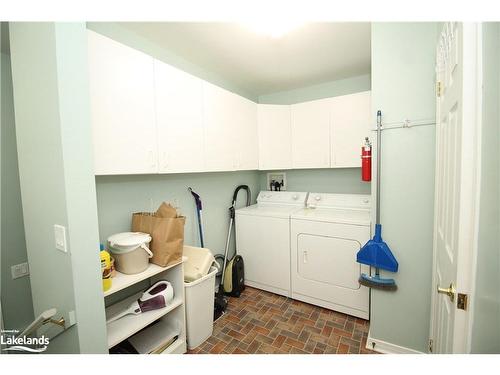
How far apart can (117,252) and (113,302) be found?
0.60m

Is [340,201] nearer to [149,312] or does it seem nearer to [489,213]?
[489,213]

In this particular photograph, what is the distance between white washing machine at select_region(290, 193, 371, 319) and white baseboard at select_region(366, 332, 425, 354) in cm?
34

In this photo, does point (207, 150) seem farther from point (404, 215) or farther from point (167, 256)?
point (404, 215)

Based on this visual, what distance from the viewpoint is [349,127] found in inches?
94.3

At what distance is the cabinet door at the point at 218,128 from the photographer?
2.00 m

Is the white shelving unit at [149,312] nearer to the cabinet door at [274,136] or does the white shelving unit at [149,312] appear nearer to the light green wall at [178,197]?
the light green wall at [178,197]

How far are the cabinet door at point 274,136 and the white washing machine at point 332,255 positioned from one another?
28.9 inches

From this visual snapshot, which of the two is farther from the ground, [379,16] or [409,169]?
[379,16]

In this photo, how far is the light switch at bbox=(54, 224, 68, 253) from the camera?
998 millimetres

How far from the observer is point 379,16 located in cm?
83

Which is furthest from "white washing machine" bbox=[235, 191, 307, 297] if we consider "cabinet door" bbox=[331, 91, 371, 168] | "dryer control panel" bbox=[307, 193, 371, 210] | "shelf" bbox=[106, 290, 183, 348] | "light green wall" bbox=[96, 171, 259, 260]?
"shelf" bbox=[106, 290, 183, 348]

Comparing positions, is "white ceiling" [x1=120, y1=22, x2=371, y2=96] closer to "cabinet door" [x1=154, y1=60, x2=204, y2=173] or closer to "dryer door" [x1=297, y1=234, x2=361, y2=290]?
"cabinet door" [x1=154, y1=60, x2=204, y2=173]

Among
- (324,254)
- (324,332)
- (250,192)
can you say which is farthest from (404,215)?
(250,192)

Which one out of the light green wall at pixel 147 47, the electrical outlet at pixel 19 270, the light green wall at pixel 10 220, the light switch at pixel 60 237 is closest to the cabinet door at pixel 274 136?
the light green wall at pixel 147 47
